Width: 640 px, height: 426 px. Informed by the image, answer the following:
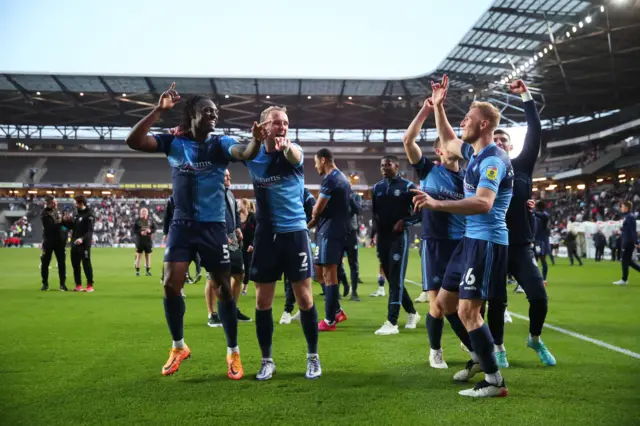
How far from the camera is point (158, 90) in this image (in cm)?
5000

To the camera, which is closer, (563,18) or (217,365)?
(217,365)

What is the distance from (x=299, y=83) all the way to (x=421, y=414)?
46.9m

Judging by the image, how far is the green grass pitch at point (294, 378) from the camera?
146 inches

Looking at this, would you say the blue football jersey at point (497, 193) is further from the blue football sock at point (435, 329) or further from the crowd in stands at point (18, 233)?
the crowd in stands at point (18, 233)

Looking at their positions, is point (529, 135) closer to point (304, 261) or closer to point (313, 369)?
point (304, 261)

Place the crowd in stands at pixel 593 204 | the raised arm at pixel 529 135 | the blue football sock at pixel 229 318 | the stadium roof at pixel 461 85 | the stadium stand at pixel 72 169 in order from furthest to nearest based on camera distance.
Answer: the stadium stand at pixel 72 169
the crowd in stands at pixel 593 204
the stadium roof at pixel 461 85
the raised arm at pixel 529 135
the blue football sock at pixel 229 318

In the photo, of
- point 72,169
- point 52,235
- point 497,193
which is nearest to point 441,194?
point 497,193

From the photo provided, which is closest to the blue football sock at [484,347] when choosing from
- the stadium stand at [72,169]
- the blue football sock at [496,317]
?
the blue football sock at [496,317]

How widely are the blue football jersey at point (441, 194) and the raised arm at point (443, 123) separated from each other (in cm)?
44

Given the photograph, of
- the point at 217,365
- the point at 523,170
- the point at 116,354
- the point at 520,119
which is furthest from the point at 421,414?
the point at 520,119

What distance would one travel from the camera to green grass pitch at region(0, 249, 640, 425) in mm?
3713

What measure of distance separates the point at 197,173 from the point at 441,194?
93.9 inches

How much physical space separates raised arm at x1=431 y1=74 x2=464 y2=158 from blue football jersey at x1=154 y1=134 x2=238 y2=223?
179 centimetres

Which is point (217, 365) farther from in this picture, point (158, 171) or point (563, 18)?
point (158, 171)
